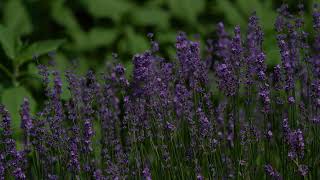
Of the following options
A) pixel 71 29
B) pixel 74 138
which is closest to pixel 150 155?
pixel 74 138

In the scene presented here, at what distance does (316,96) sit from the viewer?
10.3 feet

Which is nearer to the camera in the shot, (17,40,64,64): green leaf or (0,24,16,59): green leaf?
(17,40,64,64): green leaf

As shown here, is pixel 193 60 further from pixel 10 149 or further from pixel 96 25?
pixel 96 25

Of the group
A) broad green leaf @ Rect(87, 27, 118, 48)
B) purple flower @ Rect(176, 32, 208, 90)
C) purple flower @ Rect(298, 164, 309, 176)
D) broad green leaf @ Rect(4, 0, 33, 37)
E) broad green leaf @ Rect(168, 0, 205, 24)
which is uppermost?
broad green leaf @ Rect(168, 0, 205, 24)

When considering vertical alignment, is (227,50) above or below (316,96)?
above

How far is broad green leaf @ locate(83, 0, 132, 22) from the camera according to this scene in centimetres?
488

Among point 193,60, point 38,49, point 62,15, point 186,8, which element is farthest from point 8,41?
point 193,60

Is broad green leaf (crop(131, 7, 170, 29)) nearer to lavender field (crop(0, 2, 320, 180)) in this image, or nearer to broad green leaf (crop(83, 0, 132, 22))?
broad green leaf (crop(83, 0, 132, 22))

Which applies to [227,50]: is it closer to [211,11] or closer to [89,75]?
[211,11]

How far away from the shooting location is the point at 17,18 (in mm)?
4859

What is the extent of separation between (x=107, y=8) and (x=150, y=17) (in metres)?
0.29

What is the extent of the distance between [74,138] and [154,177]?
43cm

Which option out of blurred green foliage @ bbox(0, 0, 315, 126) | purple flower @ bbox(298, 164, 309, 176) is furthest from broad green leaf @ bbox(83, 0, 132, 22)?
purple flower @ bbox(298, 164, 309, 176)

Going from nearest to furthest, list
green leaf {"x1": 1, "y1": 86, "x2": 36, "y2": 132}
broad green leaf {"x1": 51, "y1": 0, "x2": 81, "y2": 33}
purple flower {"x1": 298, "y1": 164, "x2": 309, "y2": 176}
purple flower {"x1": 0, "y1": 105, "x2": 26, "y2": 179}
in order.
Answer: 1. purple flower {"x1": 298, "y1": 164, "x2": 309, "y2": 176}
2. purple flower {"x1": 0, "y1": 105, "x2": 26, "y2": 179}
3. green leaf {"x1": 1, "y1": 86, "x2": 36, "y2": 132}
4. broad green leaf {"x1": 51, "y1": 0, "x2": 81, "y2": 33}
